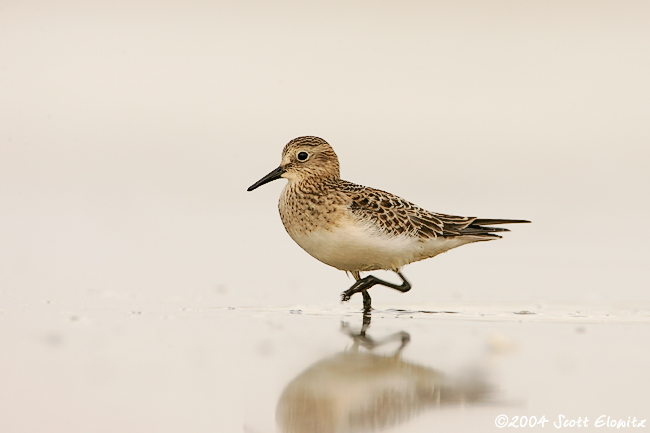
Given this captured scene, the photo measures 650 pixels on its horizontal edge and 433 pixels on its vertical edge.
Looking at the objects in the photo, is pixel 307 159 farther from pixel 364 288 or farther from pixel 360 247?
pixel 364 288

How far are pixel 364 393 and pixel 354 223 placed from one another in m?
2.69

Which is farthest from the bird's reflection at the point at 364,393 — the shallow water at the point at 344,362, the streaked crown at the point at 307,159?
the streaked crown at the point at 307,159

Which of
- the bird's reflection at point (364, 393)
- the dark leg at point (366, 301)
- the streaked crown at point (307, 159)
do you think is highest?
the streaked crown at point (307, 159)

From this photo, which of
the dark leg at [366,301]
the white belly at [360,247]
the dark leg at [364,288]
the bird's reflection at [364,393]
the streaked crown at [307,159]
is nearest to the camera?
the bird's reflection at [364,393]

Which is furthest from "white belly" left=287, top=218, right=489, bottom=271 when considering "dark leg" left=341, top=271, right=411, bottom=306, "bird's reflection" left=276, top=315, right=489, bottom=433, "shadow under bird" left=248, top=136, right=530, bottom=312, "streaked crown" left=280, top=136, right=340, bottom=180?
"bird's reflection" left=276, top=315, right=489, bottom=433

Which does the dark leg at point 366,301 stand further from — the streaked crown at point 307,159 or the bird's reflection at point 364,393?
the bird's reflection at point 364,393

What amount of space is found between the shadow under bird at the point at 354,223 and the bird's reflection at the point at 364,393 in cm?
177

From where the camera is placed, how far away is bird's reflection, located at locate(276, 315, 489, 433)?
4.73m

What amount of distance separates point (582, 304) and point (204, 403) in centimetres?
436

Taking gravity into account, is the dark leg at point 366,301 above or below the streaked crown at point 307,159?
below

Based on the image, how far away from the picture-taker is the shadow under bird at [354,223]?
773 centimetres

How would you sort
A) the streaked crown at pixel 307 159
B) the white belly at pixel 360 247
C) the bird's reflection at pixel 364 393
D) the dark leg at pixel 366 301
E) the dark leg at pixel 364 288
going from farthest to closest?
the streaked crown at pixel 307 159, the dark leg at pixel 366 301, the dark leg at pixel 364 288, the white belly at pixel 360 247, the bird's reflection at pixel 364 393

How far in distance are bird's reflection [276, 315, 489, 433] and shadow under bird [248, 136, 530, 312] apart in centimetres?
177

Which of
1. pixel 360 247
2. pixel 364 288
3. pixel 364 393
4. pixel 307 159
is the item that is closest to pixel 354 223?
pixel 360 247
